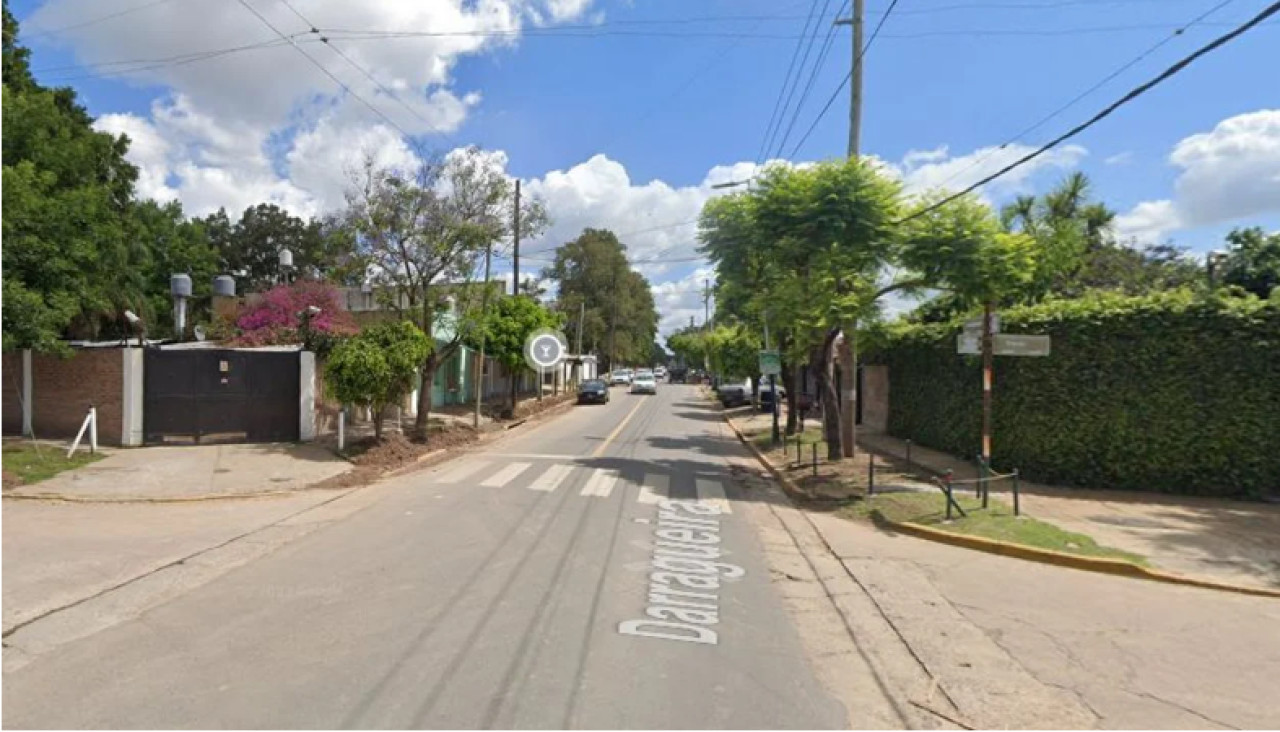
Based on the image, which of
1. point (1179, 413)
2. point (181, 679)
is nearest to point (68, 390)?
point (181, 679)

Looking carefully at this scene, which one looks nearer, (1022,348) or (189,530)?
(189,530)

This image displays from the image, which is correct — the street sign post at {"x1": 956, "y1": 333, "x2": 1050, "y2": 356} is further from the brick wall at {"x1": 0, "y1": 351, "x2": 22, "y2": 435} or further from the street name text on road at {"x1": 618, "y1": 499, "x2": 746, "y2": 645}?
the brick wall at {"x1": 0, "y1": 351, "x2": 22, "y2": 435}

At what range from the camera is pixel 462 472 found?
13484 millimetres

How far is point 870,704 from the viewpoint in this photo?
4.25 metres

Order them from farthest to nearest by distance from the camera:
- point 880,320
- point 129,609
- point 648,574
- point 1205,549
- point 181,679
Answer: point 880,320 → point 1205,549 → point 648,574 → point 129,609 → point 181,679

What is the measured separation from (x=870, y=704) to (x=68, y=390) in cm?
1755

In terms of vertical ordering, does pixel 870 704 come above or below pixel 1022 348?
below

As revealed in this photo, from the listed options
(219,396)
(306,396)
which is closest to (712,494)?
(306,396)

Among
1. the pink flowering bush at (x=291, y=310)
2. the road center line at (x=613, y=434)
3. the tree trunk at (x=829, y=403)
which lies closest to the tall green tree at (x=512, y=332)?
the road center line at (x=613, y=434)

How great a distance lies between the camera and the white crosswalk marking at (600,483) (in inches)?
442

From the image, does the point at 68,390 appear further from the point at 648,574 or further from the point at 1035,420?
the point at 1035,420

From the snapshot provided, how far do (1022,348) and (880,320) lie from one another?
407cm

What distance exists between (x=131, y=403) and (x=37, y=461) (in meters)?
2.27

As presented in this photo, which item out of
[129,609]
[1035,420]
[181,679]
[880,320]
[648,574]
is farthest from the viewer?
[880,320]
